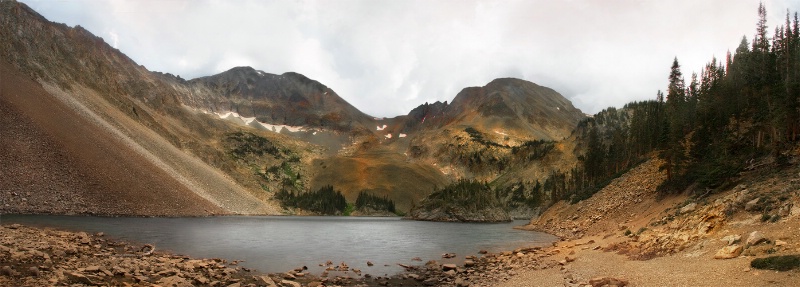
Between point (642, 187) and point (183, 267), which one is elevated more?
point (642, 187)

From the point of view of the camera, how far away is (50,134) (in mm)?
87312

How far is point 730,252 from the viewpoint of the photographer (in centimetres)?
2138

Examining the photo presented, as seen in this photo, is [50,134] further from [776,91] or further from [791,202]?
[776,91]

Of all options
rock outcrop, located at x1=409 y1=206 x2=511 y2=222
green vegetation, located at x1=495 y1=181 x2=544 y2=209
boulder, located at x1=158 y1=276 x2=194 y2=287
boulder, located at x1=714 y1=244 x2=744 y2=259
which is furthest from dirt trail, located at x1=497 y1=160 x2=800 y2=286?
green vegetation, located at x1=495 y1=181 x2=544 y2=209

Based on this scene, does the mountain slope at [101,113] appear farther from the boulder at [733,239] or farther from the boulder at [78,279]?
the boulder at [733,239]

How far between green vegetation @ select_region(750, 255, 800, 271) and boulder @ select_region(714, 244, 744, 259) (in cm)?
275

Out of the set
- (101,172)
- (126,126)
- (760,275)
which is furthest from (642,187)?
(126,126)

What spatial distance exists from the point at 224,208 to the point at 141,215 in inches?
1968

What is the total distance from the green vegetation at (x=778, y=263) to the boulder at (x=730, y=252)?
2.75 m

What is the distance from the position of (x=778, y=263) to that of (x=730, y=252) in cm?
392

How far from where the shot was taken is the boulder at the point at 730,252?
836 inches

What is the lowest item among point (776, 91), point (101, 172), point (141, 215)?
point (141, 215)

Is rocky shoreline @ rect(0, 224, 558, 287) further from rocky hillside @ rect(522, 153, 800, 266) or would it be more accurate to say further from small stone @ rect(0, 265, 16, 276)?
rocky hillside @ rect(522, 153, 800, 266)

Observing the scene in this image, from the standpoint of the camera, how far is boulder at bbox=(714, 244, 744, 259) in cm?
2123
